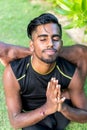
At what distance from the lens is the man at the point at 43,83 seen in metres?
2.68

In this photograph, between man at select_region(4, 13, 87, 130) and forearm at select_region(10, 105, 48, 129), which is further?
forearm at select_region(10, 105, 48, 129)

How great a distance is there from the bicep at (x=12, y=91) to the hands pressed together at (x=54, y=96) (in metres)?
0.40

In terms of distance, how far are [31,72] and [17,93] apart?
0.24 metres

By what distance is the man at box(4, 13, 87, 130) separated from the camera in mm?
2676

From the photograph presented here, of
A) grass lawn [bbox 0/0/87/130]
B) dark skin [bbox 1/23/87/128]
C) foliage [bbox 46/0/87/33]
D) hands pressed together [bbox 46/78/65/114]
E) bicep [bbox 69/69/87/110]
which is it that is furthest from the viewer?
grass lawn [bbox 0/0/87/130]

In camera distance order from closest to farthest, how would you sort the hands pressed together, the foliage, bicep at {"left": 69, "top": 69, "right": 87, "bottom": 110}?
the hands pressed together, the foliage, bicep at {"left": 69, "top": 69, "right": 87, "bottom": 110}

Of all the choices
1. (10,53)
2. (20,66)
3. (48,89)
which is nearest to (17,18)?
(10,53)

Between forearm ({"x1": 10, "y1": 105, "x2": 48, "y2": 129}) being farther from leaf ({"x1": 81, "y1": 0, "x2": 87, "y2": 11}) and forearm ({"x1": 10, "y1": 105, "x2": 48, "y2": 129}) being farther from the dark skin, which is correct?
leaf ({"x1": 81, "y1": 0, "x2": 87, "y2": 11})

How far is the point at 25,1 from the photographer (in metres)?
6.60

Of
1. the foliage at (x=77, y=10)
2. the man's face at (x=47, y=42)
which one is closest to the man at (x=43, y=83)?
the man's face at (x=47, y=42)

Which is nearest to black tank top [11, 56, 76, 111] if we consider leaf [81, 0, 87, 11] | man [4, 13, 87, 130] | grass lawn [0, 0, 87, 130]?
man [4, 13, 87, 130]

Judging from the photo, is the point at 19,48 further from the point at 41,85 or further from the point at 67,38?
the point at 67,38

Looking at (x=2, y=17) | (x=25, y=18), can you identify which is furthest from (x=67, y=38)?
(x=2, y=17)

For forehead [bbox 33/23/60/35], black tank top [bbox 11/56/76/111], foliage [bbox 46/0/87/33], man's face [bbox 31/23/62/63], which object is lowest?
black tank top [bbox 11/56/76/111]
